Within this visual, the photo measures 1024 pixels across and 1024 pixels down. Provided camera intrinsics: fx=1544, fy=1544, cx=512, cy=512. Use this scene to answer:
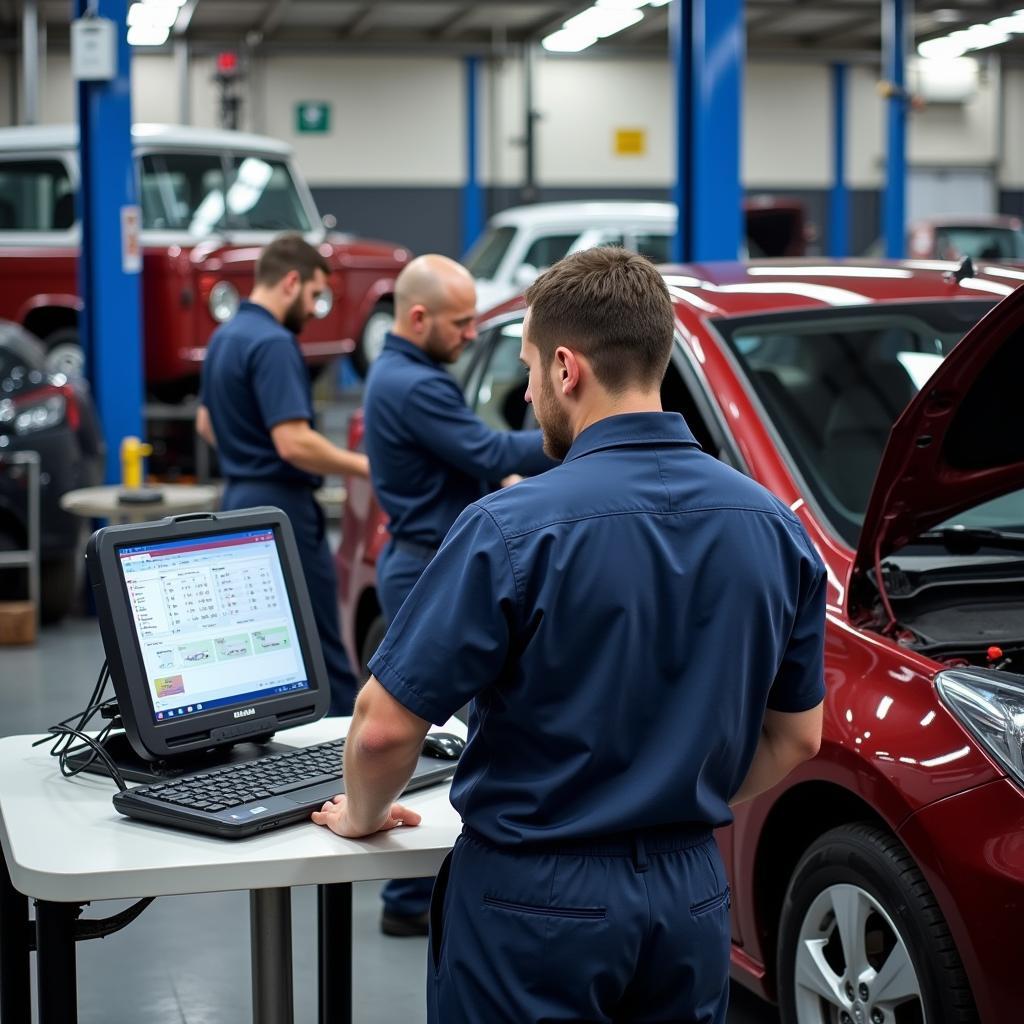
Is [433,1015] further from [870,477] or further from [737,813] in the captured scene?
[870,477]

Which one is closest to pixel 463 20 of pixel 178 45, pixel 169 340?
pixel 178 45

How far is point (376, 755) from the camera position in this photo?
1.93m

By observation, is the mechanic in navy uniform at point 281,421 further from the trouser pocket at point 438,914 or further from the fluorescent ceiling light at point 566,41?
the fluorescent ceiling light at point 566,41

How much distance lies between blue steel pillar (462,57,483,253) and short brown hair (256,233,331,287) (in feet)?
59.3

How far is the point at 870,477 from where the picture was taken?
3408mm

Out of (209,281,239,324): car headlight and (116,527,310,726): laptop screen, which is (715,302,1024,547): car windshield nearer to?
(116,527,310,726): laptop screen

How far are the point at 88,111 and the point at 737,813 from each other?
20.5ft

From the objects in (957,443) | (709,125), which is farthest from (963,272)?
(709,125)

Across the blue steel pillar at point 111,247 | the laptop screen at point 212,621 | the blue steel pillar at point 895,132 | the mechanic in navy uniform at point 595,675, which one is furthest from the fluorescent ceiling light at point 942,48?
the mechanic in navy uniform at point 595,675

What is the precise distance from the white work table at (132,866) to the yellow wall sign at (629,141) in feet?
73.1

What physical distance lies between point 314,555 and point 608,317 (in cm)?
321

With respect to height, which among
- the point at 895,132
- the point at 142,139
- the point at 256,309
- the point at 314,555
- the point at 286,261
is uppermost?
the point at 895,132

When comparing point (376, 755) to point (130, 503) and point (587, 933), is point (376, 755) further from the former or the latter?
point (130, 503)

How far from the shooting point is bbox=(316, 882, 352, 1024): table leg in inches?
102
